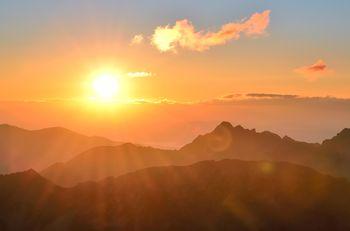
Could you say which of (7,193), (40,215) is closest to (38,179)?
(7,193)

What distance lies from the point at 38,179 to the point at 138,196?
3169 centimetres

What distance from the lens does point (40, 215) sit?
98625 millimetres

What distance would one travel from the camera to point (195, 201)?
291 ft

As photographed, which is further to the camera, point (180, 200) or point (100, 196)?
point (100, 196)

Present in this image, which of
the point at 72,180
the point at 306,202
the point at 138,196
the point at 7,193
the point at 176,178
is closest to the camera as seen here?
the point at 306,202

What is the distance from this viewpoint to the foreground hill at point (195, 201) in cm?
8244

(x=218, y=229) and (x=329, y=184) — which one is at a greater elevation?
(x=329, y=184)

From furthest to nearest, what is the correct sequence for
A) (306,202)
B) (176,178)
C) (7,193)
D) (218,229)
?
(7,193), (176,178), (306,202), (218,229)

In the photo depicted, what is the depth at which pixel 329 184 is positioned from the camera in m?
91.0

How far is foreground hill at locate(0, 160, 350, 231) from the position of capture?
82.4 m

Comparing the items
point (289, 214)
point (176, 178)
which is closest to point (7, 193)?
point (176, 178)

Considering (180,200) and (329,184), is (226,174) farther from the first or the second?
(329,184)

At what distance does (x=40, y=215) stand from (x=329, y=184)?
60614 mm

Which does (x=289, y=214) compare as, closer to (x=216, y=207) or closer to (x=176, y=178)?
(x=216, y=207)
